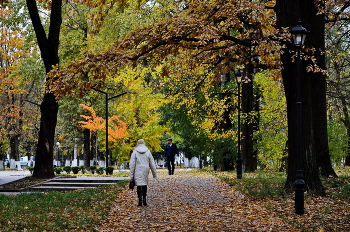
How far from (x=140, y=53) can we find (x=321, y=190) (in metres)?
6.37

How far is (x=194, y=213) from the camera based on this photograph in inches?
444

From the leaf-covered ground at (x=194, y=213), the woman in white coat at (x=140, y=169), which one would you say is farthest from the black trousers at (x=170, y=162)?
the woman in white coat at (x=140, y=169)

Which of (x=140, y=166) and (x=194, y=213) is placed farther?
(x=140, y=166)

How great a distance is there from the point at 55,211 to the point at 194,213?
329 centimetres

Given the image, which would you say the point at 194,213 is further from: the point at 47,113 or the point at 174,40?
the point at 47,113

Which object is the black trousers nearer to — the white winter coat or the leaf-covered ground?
the leaf-covered ground

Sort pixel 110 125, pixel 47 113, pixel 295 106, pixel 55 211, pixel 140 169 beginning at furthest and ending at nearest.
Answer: pixel 110 125, pixel 47 113, pixel 295 106, pixel 140 169, pixel 55 211

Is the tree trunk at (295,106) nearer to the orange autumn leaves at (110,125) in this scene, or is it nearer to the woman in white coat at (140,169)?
the woman in white coat at (140,169)

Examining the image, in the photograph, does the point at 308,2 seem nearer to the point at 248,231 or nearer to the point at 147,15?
the point at 248,231

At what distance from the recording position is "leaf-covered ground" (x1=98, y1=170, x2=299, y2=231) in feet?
31.3

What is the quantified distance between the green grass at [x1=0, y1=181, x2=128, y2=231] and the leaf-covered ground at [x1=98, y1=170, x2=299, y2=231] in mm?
373

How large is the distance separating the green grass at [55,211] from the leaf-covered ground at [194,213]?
1.22 feet

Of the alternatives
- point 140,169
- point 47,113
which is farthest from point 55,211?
point 47,113

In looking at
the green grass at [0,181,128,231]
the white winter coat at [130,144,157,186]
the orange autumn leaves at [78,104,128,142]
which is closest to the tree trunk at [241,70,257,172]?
the orange autumn leaves at [78,104,128,142]
